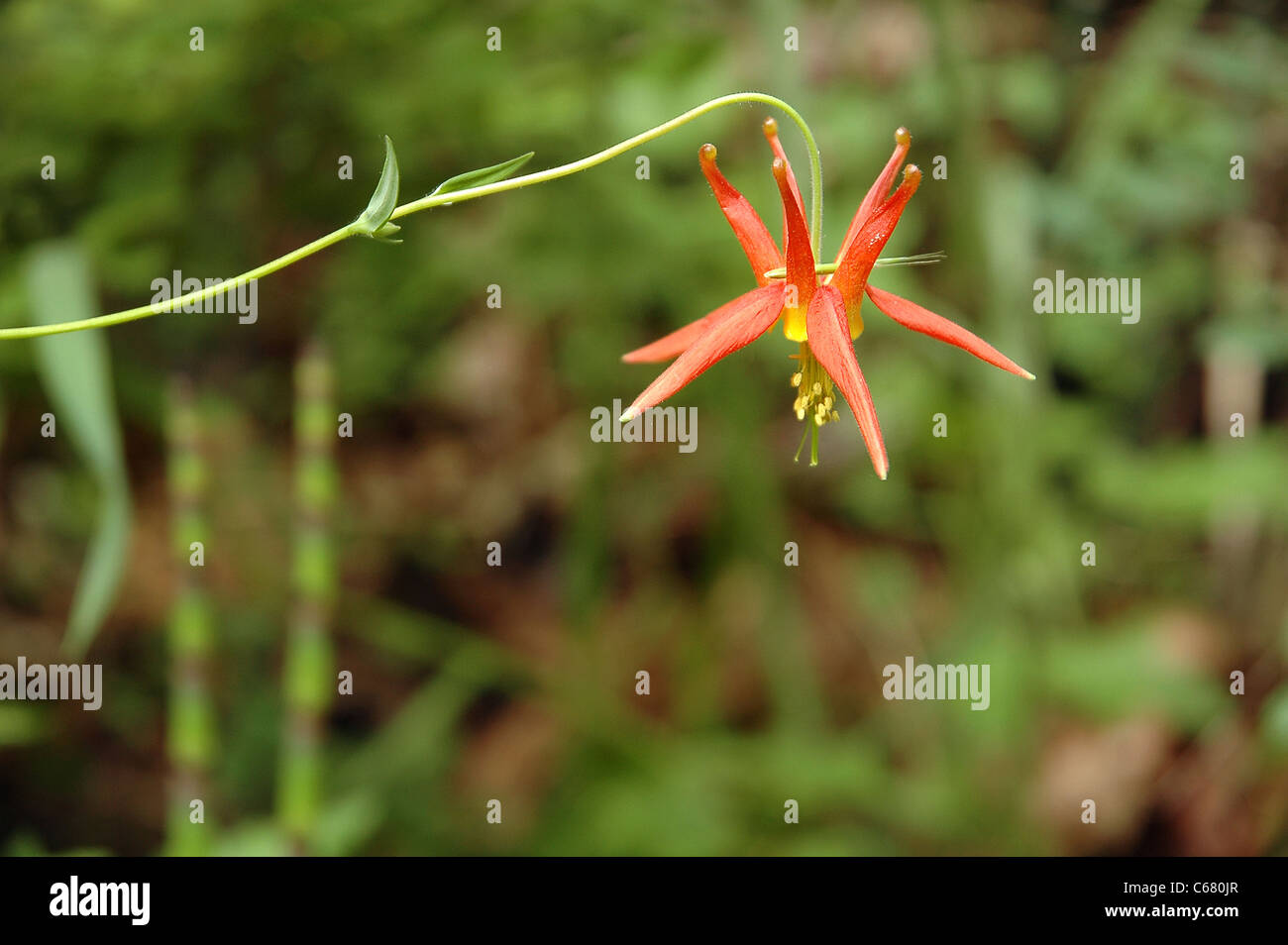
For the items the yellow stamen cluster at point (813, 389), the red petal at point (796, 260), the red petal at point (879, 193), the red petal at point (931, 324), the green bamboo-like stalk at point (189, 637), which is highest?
the red petal at point (879, 193)

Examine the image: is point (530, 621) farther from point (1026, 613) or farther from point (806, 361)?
point (806, 361)

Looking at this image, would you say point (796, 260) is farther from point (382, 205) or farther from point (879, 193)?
point (382, 205)

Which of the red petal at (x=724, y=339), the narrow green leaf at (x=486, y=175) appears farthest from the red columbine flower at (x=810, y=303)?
the narrow green leaf at (x=486, y=175)

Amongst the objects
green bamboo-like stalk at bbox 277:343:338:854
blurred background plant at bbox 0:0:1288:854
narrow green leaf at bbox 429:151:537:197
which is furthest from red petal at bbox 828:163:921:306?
green bamboo-like stalk at bbox 277:343:338:854

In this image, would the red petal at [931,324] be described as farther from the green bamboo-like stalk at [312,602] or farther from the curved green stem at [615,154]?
the green bamboo-like stalk at [312,602]

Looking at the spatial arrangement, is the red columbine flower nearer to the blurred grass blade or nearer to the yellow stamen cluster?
the yellow stamen cluster
